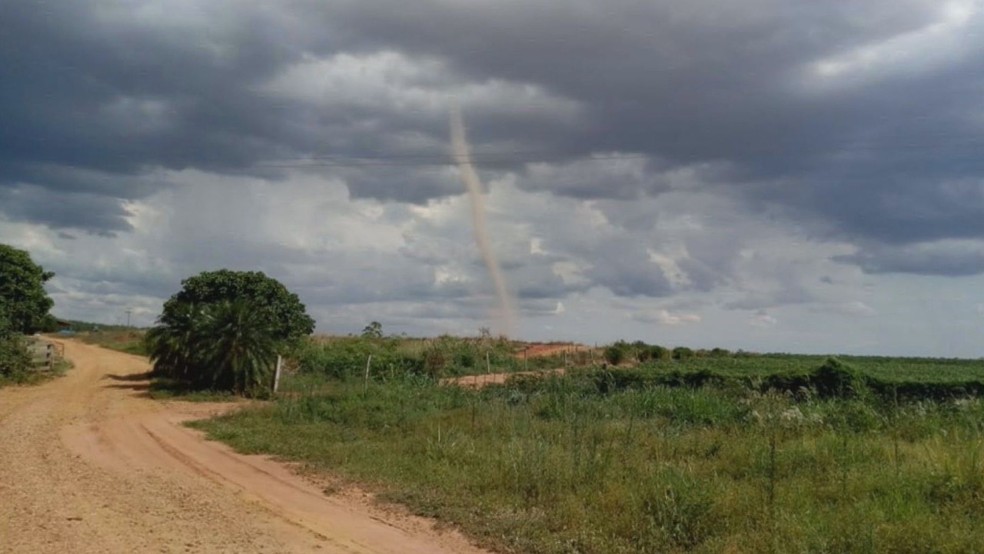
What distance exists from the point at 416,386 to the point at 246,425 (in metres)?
7.23

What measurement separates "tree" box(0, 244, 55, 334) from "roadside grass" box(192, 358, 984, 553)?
21.2 m

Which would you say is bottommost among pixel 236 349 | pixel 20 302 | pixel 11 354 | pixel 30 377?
pixel 30 377

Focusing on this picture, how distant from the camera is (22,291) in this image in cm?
3594

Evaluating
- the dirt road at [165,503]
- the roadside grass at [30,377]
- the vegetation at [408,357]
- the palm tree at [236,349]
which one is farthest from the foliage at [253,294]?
the dirt road at [165,503]

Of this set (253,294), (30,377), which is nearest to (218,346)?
(30,377)

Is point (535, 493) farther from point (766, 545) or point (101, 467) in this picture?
point (101, 467)

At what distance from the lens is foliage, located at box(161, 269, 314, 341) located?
37031 mm

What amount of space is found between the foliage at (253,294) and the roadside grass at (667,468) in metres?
19.6

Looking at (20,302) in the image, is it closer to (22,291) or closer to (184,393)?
(22,291)

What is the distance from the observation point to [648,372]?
1284 inches

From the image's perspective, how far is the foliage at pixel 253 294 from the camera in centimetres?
3703

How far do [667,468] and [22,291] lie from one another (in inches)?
1338

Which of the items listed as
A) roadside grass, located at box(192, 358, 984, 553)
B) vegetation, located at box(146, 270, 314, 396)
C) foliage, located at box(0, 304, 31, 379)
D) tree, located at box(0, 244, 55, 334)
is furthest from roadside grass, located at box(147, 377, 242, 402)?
tree, located at box(0, 244, 55, 334)

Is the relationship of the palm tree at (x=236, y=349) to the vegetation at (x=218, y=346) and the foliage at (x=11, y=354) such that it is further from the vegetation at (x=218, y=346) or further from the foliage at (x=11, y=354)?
the foliage at (x=11, y=354)
